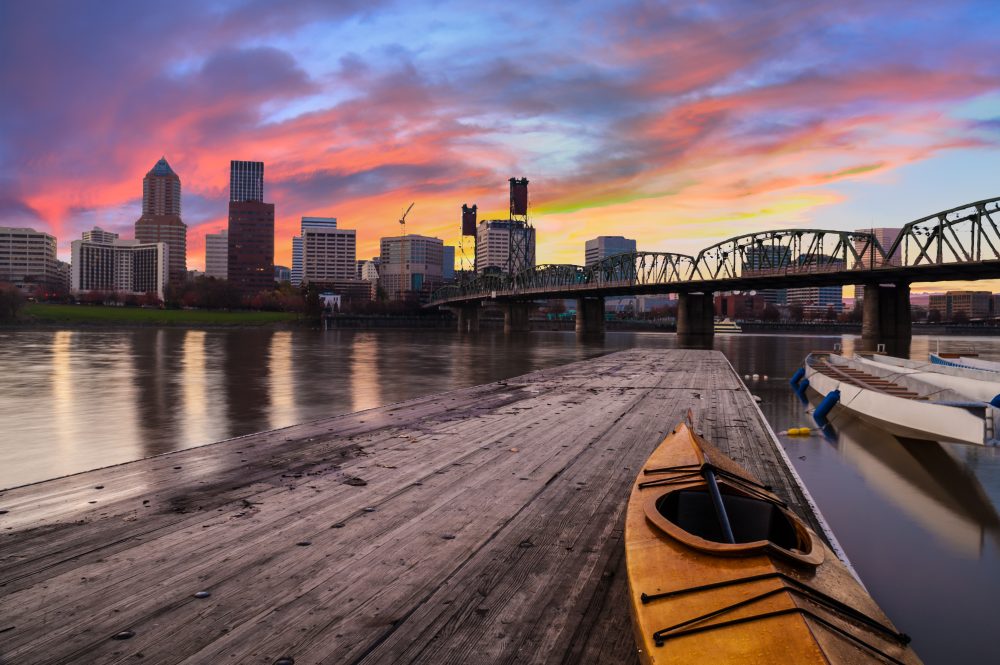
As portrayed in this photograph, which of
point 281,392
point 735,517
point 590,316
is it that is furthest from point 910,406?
point 590,316

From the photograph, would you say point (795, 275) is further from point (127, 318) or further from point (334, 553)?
point (127, 318)

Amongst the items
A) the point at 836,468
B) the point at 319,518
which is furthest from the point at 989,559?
the point at 319,518

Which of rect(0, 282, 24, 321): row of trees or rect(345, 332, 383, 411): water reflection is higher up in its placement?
rect(0, 282, 24, 321): row of trees

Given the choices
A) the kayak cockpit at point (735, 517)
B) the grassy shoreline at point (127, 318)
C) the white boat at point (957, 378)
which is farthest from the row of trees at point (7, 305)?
the kayak cockpit at point (735, 517)

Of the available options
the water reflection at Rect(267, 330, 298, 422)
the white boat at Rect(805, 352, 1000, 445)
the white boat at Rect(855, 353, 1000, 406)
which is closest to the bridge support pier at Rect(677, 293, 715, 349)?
the white boat at Rect(855, 353, 1000, 406)

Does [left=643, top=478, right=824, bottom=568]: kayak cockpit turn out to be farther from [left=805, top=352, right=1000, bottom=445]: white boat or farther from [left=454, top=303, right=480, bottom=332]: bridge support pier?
[left=454, top=303, right=480, bottom=332]: bridge support pier

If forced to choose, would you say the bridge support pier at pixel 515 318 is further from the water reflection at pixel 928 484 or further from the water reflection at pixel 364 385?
the water reflection at pixel 928 484

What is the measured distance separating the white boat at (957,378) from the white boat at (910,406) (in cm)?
62

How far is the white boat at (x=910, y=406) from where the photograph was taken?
14426 mm

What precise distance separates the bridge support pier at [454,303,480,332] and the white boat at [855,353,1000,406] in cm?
15489

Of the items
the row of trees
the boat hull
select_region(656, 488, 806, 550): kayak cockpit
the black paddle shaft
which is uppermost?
the row of trees

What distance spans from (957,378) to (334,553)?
28.3 meters

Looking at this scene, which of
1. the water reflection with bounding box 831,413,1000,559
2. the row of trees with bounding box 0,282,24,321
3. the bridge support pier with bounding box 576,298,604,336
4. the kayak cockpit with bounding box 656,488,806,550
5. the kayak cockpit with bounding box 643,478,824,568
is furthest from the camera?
the row of trees with bounding box 0,282,24,321

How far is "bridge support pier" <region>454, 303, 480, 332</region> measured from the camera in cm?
18438
